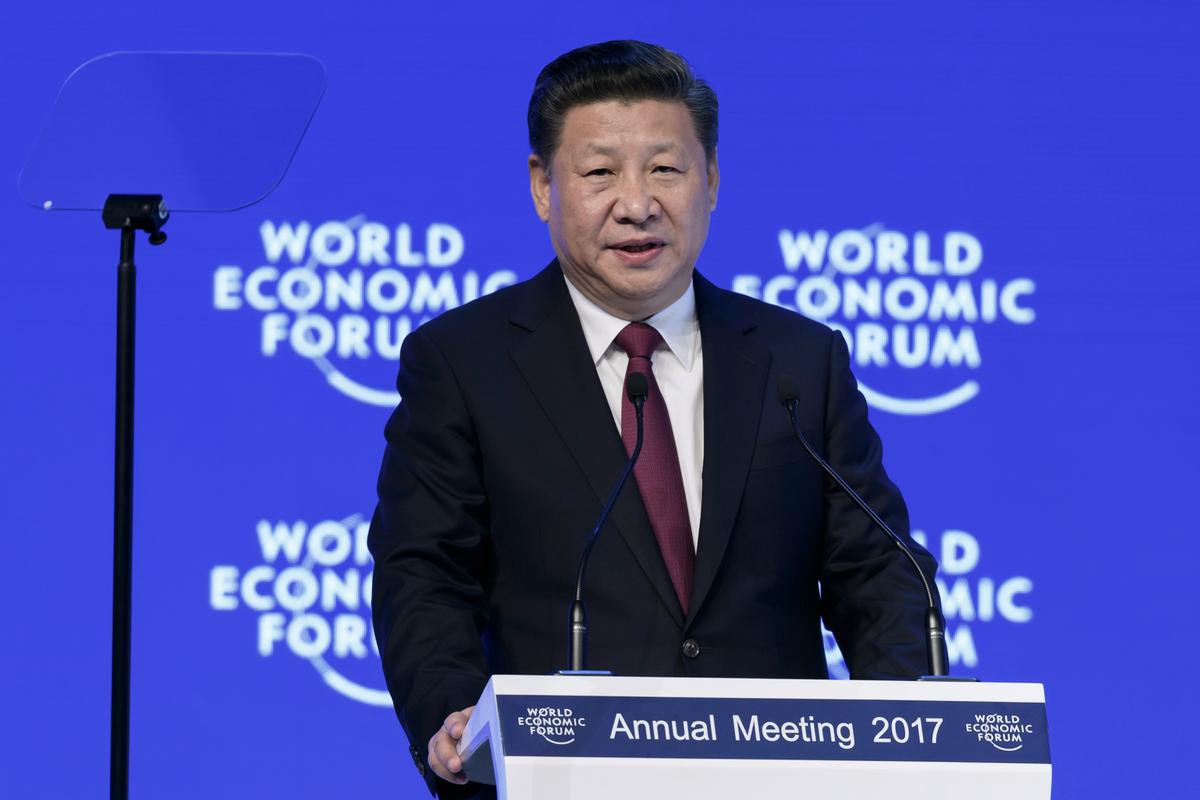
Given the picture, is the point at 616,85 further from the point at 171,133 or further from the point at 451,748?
the point at 451,748

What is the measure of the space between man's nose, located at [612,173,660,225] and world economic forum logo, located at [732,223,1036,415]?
1064 millimetres

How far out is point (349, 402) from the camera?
3240 mm

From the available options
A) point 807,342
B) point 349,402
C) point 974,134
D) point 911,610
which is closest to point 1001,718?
point 911,610

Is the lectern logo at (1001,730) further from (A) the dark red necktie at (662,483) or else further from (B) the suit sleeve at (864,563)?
(A) the dark red necktie at (662,483)

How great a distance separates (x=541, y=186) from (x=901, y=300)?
44.9 inches

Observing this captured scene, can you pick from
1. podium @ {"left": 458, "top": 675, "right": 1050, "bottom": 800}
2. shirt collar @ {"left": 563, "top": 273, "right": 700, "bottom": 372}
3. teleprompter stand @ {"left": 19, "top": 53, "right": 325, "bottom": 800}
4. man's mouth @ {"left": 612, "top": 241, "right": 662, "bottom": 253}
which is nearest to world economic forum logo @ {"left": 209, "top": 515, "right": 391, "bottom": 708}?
teleprompter stand @ {"left": 19, "top": 53, "right": 325, "bottom": 800}

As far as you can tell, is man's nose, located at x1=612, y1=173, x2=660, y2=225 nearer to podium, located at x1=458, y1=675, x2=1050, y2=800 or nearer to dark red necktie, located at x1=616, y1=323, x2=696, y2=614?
dark red necktie, located at x1=616, y1=323, x2=696, y2=614

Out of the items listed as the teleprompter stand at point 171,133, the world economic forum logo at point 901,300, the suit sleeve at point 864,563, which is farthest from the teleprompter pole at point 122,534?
the world economic forum logo at point 901,300

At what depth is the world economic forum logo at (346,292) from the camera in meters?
3.21

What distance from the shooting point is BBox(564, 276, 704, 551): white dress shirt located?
2.23m

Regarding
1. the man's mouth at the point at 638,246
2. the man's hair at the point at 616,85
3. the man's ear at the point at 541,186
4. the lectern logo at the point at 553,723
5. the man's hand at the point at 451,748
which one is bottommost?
the man's hand at the point at 451,748

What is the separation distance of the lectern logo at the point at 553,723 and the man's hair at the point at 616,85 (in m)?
1.15

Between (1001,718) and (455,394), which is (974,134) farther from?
(1001,718)

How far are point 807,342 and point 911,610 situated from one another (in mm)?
466
